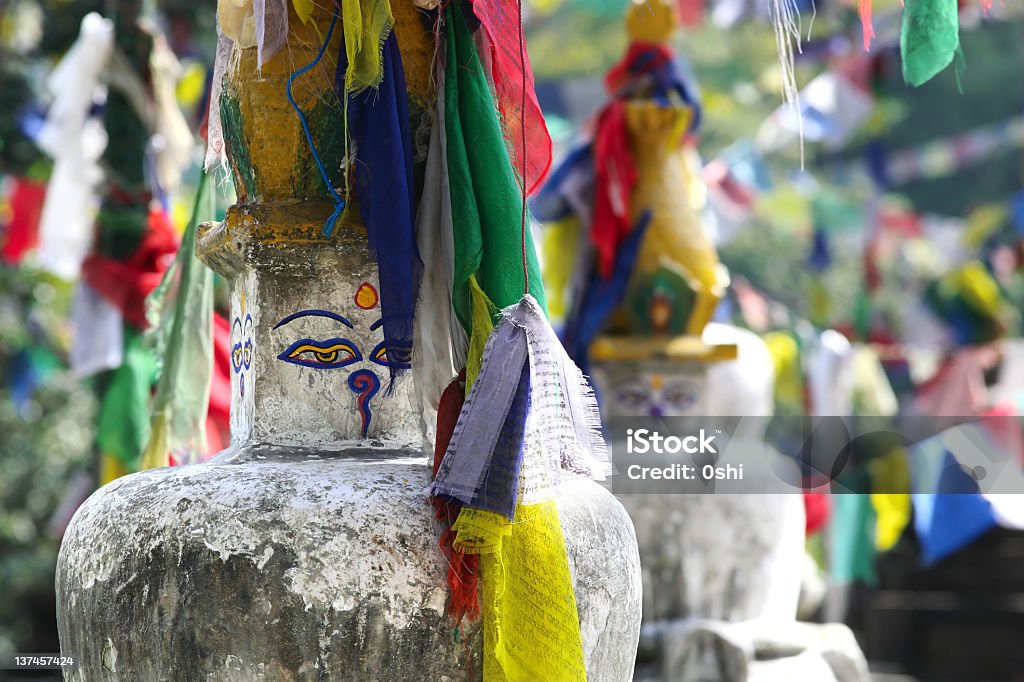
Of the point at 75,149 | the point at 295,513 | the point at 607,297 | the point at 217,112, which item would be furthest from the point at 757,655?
the point at 75,149

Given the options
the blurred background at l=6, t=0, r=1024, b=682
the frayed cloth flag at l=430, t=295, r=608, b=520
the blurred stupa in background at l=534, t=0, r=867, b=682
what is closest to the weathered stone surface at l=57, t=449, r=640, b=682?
the frayed cloth flag at l=430, t=295, r=608, b=520

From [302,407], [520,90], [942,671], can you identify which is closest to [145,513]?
[302,407]

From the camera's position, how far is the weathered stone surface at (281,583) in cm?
186

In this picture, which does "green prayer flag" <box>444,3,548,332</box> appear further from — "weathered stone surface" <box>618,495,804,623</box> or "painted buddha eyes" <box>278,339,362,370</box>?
"weathered stone surface" <box>618,495,804,623</box>

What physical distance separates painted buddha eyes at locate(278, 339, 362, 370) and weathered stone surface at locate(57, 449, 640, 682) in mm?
221

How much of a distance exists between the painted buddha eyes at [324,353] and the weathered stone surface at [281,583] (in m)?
0.22

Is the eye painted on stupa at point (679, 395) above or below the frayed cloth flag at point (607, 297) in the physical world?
below

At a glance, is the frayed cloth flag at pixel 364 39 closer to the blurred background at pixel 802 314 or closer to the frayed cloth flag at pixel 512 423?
the frayed cloth flag at pixel 512 423

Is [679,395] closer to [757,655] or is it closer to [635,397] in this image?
[635,397]

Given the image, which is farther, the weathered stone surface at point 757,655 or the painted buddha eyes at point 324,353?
the weathered stone surface at point 757,655

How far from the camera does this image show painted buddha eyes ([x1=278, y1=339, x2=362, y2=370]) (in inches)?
87.4

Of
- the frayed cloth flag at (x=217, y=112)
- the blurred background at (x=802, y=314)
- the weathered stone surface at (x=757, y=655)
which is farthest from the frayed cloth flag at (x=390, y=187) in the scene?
the weathered stone surface at (x=757, y=655)

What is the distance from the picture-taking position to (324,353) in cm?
222

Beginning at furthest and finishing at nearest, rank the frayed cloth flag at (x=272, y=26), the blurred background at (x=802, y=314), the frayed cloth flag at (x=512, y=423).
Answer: the blurred background at (x=802, y=314), the frayed cloth flag at (x=272, y=26), the frayed cloth flag at (x=512, y=423)
